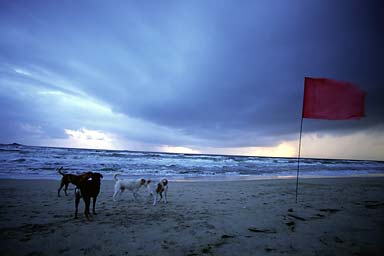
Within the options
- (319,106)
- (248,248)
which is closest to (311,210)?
(319,106)

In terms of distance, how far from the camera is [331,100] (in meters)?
5.67

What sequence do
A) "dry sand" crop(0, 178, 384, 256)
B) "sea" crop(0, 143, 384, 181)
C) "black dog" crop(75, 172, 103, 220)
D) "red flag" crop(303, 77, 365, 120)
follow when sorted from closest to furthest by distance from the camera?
"dry sand" crop(0, 178, 384, 256) < "black dog" crop(75, 172, 103, 220) < "red flag" crop(303, 77, 365, 120) < "sea" crop(0, 143, 384, 181)

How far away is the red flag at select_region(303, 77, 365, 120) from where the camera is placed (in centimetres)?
550

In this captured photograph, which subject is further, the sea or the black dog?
the sea

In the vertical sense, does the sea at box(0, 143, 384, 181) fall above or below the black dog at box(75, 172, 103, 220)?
below

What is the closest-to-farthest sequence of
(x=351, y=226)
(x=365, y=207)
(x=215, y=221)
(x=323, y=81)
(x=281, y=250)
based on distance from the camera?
(x=281, y=250), (x=351, y=226), (x=215, y=221), (x=323, y=81), (x=365, y=207)

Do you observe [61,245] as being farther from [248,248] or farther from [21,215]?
[248,248]

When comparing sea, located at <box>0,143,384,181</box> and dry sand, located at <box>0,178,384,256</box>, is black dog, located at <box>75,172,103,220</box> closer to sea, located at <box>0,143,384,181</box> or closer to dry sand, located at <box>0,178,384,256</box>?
dry sand, located at <box>0,178,384,256</box>

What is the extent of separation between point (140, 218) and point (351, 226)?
214 inches

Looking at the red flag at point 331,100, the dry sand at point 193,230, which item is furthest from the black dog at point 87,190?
the red flag at point 331,100

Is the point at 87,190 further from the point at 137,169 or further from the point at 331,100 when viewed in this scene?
the point at 137,169

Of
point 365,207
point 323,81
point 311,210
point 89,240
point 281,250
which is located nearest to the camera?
point 281,250

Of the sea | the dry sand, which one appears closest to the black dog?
the dry sand

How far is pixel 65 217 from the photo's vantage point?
5262 millimetres
